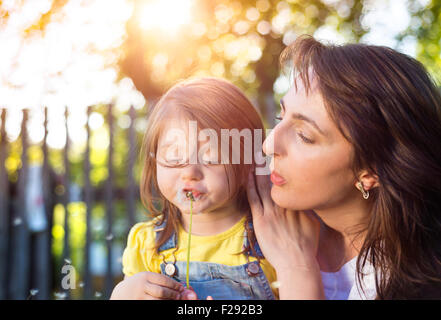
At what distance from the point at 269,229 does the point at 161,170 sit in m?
0.20

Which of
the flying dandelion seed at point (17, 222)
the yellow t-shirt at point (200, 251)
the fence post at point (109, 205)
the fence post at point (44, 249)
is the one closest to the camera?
the yellow t-shirt at point (200, 251)

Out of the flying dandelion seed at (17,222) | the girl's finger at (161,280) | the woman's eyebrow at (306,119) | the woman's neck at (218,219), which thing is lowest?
the girl's finger at (161,280)

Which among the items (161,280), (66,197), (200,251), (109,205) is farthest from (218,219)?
(66,197)

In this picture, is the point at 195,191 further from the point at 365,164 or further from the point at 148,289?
the point at 365,164

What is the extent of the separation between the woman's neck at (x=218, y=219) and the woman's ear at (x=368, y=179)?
0.21 m

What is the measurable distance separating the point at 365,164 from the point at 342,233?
0.16m

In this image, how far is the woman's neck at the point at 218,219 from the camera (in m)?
0.72

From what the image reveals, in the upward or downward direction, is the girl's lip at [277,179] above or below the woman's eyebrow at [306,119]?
below

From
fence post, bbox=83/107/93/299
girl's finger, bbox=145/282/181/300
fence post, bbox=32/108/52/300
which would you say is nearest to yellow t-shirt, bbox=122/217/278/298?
girl's finger, bbox=145/282/181/300

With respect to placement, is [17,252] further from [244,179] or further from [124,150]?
[244,179]

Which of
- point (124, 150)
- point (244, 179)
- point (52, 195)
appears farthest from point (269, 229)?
point (52, 195)

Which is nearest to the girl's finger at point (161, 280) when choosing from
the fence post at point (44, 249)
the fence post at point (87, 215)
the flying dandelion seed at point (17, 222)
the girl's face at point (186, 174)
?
the girl's face at point (186, 174)

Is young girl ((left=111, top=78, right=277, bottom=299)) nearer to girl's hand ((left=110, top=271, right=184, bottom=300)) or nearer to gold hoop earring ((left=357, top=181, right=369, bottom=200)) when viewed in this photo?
girl's hand ((left=110, top=271, right=184, bottom=300))

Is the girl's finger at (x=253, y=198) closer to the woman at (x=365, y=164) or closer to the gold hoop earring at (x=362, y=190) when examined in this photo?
the woman at (x=365, y=164)
